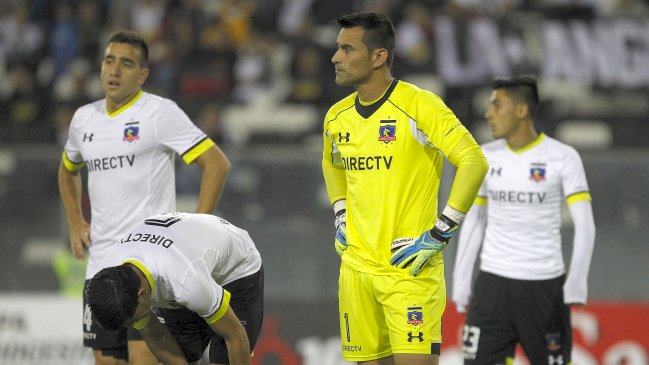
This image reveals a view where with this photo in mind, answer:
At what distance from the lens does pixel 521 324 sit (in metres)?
7.66

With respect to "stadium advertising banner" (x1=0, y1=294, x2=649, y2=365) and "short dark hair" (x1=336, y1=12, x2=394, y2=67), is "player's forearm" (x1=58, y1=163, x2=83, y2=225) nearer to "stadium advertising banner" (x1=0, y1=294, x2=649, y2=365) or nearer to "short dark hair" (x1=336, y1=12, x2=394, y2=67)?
"short dark hair" (x1=336, y1=12, x2=394, y2=67)

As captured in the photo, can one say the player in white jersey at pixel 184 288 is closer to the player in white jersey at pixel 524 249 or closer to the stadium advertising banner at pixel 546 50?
the player in white jersey at pixel 524 249

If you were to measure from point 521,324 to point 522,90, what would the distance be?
63.1 inches

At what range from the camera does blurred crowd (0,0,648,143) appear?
14.8 m

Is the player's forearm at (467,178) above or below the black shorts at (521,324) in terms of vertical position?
above

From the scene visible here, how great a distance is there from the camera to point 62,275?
432 inches

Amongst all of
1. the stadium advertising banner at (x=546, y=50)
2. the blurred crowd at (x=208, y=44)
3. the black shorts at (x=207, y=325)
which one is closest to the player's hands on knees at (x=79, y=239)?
the black shorts at (x=207, y=325)

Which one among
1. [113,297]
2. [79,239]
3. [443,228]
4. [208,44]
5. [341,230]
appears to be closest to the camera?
[113,297]

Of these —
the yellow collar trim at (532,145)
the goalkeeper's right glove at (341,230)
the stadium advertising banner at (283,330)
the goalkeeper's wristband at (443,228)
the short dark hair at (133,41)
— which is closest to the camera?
the goalkeeper's wristband at (443,228)

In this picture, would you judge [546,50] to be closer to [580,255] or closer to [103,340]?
[580,255]

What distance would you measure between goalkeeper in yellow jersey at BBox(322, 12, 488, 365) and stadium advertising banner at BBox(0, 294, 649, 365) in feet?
13.0

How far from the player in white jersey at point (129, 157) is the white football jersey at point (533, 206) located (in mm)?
1954

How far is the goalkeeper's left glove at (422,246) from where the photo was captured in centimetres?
585

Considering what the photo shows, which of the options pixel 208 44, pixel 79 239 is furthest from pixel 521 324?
pixel 208 44
